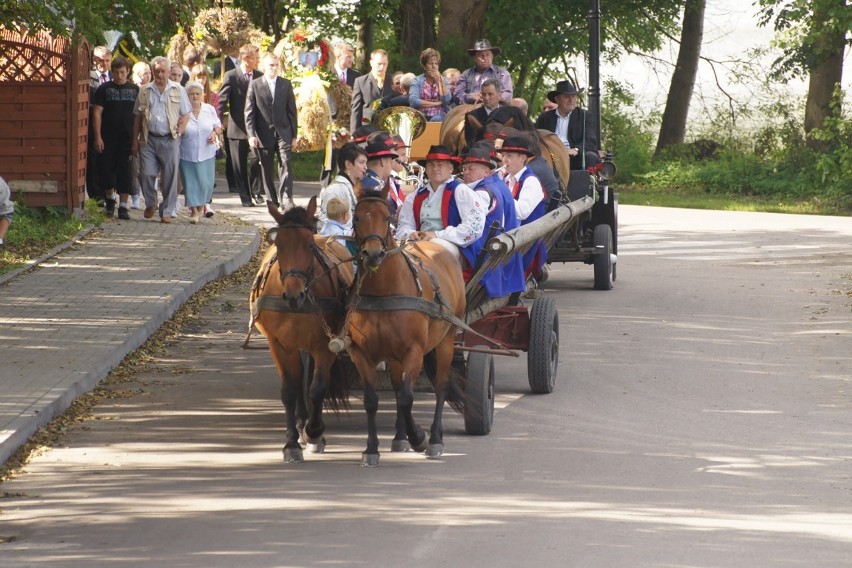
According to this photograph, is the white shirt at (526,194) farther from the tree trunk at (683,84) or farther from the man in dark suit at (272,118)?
the tree trunk at (683,84)

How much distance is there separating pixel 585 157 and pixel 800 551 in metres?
9.39

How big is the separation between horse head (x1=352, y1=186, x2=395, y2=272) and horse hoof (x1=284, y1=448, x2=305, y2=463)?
4.09 ft

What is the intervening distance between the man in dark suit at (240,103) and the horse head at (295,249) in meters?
13.5

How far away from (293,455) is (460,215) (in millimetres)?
2088

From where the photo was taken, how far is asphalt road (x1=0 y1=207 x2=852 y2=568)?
22.7 feet

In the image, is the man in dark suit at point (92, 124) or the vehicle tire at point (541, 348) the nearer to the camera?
the vehicle tire at point (541, 348)

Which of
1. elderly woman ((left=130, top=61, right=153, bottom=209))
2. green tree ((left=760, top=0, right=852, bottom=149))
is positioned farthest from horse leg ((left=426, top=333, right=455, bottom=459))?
green tree ((left=760, top=0, right=852, bottom=149))

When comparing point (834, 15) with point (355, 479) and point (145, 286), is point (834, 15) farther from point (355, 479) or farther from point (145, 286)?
point (355, 479)

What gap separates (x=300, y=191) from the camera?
26312mm

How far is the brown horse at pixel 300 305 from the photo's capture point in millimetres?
8141

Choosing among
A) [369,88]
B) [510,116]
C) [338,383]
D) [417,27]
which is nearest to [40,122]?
[369,88]

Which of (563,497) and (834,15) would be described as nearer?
(563,497)

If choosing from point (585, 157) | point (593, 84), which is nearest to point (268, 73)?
point (593, 84)

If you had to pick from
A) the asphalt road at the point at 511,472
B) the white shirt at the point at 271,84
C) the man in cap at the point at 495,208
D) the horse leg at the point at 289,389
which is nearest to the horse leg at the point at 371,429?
the asphalt road at the point at 511,472
